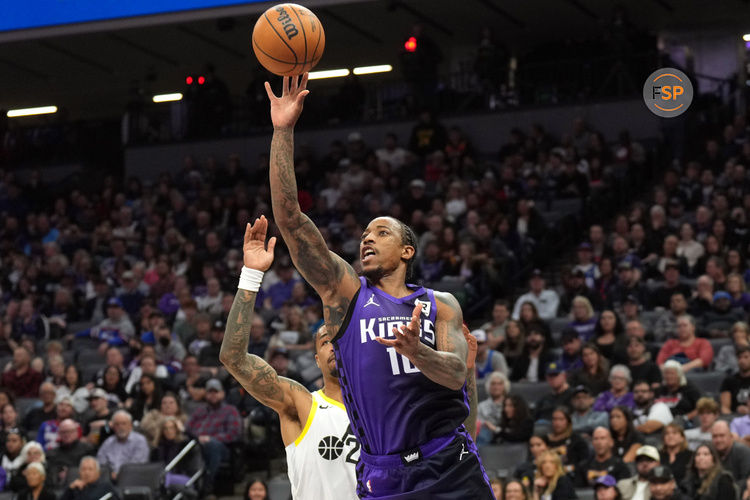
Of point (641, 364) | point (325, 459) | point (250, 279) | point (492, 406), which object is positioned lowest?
point (492, 406)

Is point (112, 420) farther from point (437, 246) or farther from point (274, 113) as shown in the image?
point (274, 113)

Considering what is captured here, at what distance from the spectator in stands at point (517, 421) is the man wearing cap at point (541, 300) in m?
2.78

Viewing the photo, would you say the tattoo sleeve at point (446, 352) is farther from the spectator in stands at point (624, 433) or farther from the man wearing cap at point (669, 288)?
the man wearing cap at point (669, 288)

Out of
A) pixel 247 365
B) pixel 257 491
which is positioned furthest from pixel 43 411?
pixel 247 365

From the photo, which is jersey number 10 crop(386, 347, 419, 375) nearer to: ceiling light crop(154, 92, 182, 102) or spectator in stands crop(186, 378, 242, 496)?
→ spectator in stands crop(186, 378, 242, 496)

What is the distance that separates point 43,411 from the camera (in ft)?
49.5

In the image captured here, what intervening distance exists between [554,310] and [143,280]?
7104 millimetres

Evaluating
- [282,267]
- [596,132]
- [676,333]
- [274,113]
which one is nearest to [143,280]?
[282,267]

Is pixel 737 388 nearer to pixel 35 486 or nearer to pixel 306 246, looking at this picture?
pixel 35 486

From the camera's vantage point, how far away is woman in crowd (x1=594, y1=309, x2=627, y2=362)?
13305mm

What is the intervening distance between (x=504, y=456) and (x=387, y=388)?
294 inches

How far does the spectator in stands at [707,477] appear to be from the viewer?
10.6 m

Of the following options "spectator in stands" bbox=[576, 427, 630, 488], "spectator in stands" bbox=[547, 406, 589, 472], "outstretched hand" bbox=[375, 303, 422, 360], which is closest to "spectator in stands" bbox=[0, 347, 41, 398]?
"spectator in stands" bbox=[547, 406, 589, 472]

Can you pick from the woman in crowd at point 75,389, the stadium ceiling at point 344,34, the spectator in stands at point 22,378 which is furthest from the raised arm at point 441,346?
the stadium ceiling at point 344,34
